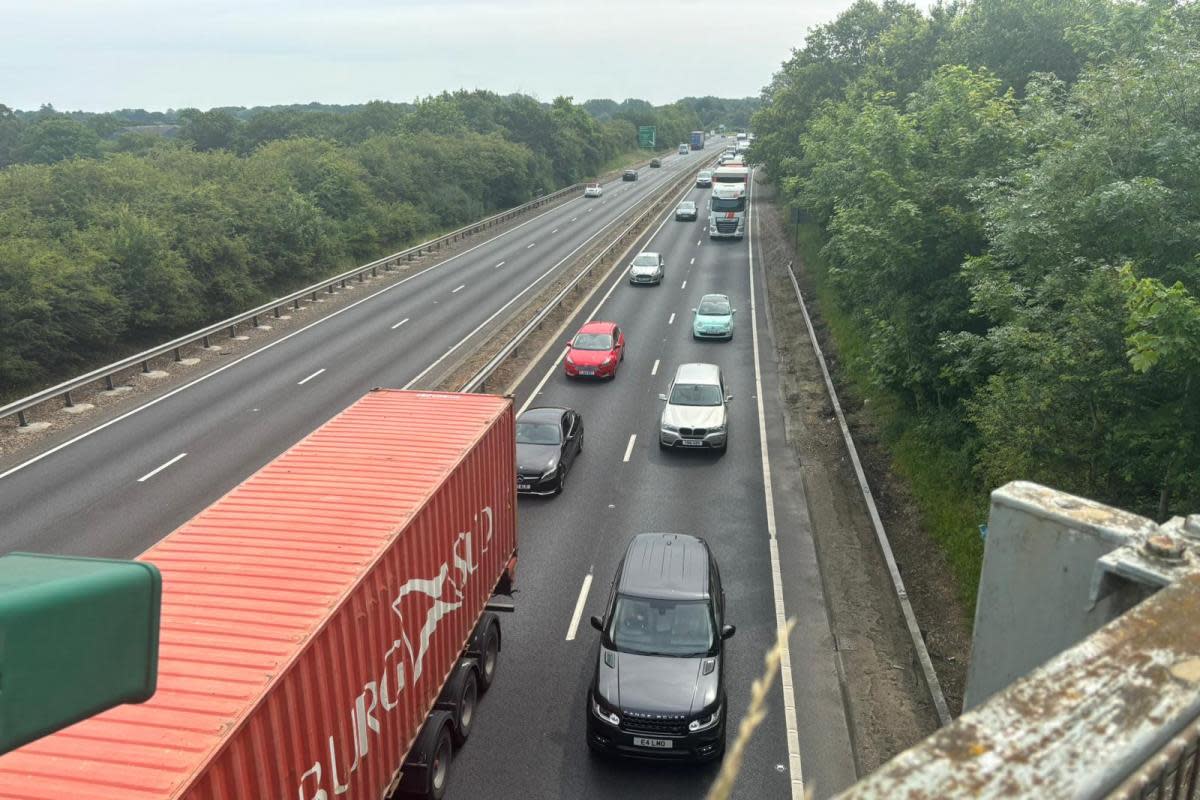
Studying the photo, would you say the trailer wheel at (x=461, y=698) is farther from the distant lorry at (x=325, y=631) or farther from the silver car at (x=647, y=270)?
the silver car at (x=647, y=270)

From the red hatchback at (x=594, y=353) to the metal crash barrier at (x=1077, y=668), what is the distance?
982 inches

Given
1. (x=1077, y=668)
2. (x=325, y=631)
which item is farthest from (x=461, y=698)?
(x=1077, y=668)

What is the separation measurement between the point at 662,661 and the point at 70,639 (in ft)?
35.9

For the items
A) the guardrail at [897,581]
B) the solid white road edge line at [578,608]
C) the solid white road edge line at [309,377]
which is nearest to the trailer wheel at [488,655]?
the solid white road edge line at [578,608]

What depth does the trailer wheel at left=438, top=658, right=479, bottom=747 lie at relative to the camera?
11.3 meters

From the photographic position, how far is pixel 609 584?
16.0 m

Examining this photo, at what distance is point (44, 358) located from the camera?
30.8 meters

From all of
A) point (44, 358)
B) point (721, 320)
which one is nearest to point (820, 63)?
point (721, 320)

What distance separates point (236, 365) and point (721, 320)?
1841 centimetres

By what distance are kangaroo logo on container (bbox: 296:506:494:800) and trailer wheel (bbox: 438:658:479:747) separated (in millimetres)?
949

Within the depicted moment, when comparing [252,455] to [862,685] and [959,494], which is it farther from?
[959,494]

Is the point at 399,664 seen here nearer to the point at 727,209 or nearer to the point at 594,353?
the point at 594,353

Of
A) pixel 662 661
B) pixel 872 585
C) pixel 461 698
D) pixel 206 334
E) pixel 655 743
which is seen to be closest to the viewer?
pixel 655 743

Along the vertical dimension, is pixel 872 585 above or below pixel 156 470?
below
